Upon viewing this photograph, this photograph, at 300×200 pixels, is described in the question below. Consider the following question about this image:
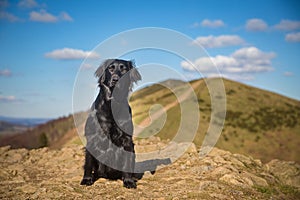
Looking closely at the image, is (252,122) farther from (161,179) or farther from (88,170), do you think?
(88,170)

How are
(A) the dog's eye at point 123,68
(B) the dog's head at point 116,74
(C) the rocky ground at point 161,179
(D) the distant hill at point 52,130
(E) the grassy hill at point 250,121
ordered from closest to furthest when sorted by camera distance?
(C) the rocky ground at point 161,179 < (B) the dog's head at point 116,74 < (A) the dog's eye at point 123,68 < (E) the grassy hill at point 250,121 < (D) the distant hill at point 52,130

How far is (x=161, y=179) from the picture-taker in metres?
9.15

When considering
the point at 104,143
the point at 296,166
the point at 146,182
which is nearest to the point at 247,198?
the point at 146,182

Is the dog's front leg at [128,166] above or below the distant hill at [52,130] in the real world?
above

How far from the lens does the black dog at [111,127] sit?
7.96 meters

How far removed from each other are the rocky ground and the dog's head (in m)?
2.62

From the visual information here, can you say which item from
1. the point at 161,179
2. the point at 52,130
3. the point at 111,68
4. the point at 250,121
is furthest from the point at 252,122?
the point at 52,130

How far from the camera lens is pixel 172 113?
6544 centimetres

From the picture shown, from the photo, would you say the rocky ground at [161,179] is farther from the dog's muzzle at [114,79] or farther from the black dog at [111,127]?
the dog's muzzle at [114,79]

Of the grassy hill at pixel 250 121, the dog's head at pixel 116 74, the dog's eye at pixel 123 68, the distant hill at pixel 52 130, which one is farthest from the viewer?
the distant hill at pixel 52 130

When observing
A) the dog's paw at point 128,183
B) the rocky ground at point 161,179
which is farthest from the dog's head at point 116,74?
the rocky ground at point 161,179

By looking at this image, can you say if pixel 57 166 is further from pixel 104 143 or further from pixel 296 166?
pixel 296 166

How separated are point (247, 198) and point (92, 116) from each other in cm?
428

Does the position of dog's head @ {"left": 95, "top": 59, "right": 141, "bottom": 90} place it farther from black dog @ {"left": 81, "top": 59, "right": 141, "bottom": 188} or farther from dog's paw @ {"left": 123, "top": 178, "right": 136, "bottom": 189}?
dog's paw @ {"left": 123, "top": 178, "right": 136, "bottom": 189}
